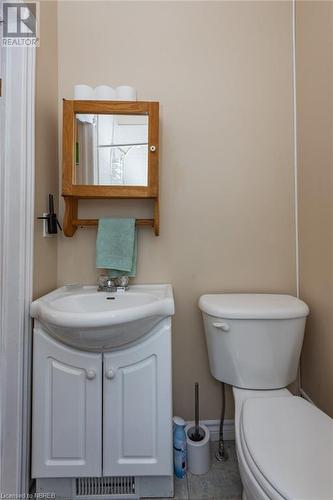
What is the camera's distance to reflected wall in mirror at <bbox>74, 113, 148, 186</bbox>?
111cm

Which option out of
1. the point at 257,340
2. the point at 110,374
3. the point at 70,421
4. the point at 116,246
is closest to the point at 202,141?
the point at 116,246

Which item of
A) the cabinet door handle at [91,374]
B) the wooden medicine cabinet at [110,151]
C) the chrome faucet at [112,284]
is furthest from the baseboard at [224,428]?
the wooden medicine cabinet at [110,151]

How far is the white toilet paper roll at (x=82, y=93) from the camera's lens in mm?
1112

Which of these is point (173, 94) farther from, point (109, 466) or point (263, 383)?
point (109, 466)

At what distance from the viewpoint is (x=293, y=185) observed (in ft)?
4.09

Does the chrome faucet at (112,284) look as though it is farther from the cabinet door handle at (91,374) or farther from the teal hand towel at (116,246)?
the cabinet door handle at (91,374)

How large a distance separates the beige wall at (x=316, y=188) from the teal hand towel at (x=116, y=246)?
84 cm

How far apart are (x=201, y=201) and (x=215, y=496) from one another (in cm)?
124

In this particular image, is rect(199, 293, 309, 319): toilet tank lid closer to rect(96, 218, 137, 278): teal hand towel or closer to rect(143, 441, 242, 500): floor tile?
rect(96, 218, 137, 278): teal hand towel

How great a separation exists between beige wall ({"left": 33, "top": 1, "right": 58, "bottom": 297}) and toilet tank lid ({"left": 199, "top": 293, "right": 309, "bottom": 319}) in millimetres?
718

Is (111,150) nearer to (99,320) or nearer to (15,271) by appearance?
(15,271)

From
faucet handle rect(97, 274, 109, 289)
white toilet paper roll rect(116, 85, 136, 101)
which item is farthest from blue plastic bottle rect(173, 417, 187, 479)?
white toilet paper roll rect(116, 85, 136, 101)

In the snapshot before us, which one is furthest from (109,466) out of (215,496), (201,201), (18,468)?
(201,201)

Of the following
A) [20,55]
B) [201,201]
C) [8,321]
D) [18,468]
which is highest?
[20,55]
